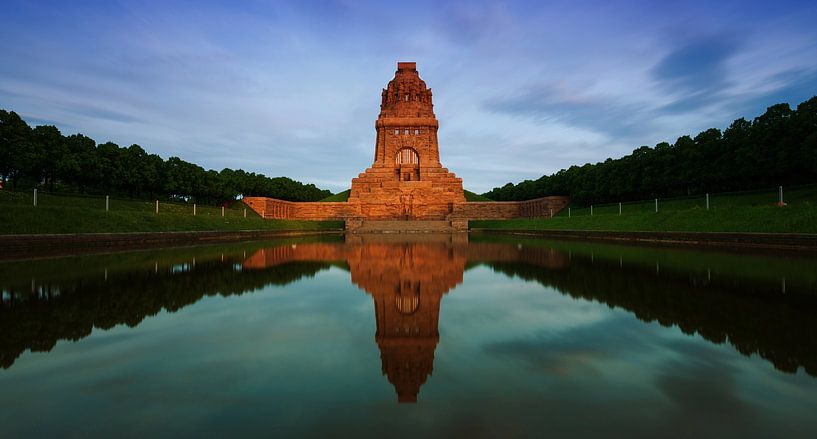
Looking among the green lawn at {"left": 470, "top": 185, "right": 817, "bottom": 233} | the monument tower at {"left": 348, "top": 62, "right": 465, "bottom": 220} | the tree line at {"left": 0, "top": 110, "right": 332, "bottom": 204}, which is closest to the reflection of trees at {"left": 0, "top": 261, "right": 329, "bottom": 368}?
the green lawn at {"left": 470, "top": 185, "right": 817, "bottom": 233}

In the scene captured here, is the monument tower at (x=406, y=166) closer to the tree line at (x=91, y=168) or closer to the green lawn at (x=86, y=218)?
the tree line at (x=91, y=168)

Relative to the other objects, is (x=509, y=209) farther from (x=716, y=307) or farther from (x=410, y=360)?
(x=410, y=360)

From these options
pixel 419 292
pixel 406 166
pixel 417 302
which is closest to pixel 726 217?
pixel 419 292

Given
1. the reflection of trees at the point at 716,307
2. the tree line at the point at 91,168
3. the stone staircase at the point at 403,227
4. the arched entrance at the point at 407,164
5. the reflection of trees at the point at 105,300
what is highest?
the arched entrance at the point at 407,164

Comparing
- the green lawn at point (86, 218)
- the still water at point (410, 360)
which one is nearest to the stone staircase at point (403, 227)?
the green lawn at point (86, 218)

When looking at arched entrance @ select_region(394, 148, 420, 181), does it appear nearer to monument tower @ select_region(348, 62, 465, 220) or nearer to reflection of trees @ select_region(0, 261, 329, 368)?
monument tower @ select_region(348, 62, 465, 220)

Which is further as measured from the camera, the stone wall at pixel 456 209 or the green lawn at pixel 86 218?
the stone wall at pixel 456 209

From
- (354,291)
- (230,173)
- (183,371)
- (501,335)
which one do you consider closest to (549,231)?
(354,291)
